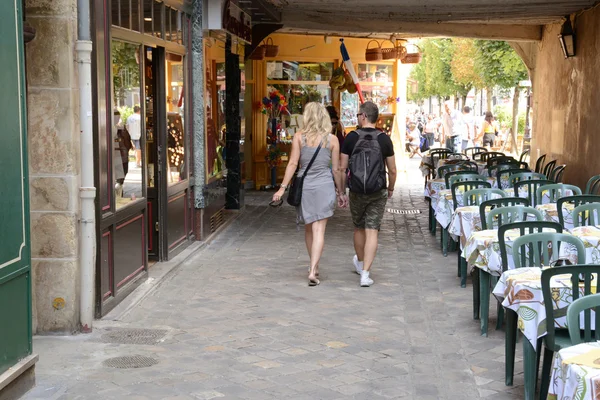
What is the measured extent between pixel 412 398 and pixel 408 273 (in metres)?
4.24

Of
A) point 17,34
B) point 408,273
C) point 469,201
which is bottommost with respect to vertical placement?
point 408,273

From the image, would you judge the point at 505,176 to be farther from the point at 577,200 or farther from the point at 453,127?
the point at 453,127

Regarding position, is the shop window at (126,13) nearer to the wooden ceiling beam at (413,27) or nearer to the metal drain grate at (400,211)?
the metal drain grate at (400,211)

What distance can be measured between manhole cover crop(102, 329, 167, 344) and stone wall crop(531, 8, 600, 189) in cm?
783

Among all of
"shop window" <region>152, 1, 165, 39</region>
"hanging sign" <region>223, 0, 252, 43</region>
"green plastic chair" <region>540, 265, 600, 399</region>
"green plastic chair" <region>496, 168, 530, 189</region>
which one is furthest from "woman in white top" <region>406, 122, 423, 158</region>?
"green plastic chair" <region>540, 265, 600, 399</region>

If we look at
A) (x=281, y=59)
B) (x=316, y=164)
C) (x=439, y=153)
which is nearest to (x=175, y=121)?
(x=316, y=164)

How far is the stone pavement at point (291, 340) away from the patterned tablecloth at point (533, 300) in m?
0.65

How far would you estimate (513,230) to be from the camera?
7121 millimetres

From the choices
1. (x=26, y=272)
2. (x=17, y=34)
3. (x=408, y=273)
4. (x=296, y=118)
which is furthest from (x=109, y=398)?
(x=296, y=118)

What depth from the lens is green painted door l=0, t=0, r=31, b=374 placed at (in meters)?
5.01

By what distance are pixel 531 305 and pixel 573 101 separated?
1026 cm

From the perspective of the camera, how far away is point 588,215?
8039mm

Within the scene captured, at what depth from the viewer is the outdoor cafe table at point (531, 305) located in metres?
5.04

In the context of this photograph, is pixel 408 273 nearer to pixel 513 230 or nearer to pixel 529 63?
pixel 513 230
